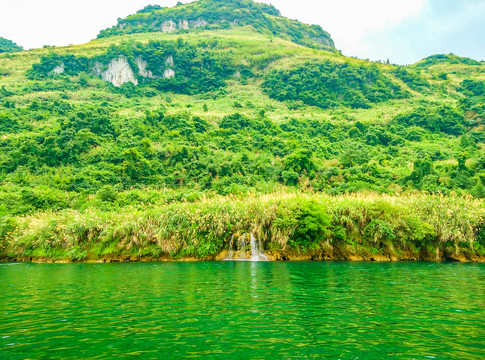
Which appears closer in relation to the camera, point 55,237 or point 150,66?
point 55,237

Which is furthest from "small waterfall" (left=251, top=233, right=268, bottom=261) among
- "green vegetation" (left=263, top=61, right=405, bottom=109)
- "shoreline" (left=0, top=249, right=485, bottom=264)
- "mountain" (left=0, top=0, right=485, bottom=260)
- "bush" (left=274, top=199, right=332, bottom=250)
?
"green vegetation" (left=263, top=61, right=405, bottom=109)

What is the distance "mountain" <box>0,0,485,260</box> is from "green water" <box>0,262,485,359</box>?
17.6 m

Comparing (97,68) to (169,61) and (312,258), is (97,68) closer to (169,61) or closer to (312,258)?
(169,61)

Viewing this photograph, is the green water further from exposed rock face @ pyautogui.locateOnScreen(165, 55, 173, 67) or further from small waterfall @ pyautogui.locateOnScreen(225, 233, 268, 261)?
exposed rock face @ pyautogui.locateOnScreen(165, 55, 173, 67)

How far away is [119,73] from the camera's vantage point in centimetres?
16662

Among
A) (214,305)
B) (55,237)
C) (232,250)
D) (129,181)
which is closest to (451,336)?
(214,305)

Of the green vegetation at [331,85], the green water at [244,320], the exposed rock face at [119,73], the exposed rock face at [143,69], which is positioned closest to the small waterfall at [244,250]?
the green water at [244,320]

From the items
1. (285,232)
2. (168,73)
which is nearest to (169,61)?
(168,73)

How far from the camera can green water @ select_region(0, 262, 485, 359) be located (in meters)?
9.09

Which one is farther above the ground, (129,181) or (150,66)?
(150,66)

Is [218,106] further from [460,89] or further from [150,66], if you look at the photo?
[460,89]

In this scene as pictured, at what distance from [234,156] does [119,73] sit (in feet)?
372

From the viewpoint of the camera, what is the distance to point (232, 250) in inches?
1515

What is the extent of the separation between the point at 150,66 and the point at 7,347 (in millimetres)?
183961
